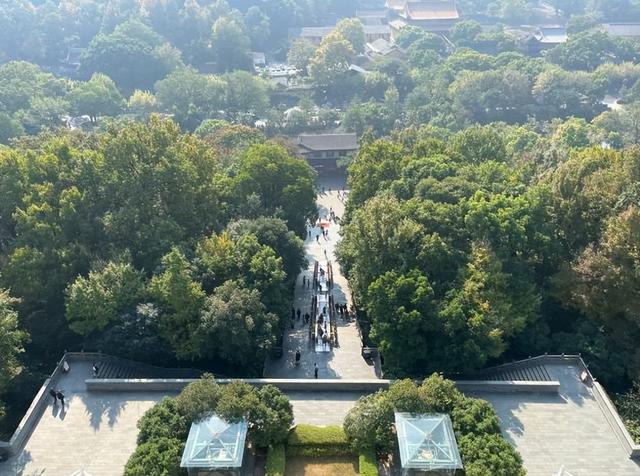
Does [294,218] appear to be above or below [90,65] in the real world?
below

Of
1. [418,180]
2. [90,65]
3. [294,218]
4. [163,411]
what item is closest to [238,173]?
[294,218]

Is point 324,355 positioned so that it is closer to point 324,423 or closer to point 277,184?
point 324,423

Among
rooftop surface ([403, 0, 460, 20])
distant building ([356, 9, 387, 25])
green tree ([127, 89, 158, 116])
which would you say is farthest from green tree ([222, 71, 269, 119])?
distant building ([356, 9, 387, 25])

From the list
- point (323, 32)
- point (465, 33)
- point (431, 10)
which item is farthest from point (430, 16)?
point (323, 32)

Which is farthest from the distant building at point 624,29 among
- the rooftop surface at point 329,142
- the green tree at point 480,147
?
the green tree at point 480,147

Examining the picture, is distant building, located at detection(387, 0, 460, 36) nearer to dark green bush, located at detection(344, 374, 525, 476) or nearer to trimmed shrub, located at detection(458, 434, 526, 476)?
dark green bush, located at detection(344, 374, 525, 476)

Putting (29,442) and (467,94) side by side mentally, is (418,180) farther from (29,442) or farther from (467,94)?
(467,94)

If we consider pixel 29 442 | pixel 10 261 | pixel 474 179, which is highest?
pixel 474 179
